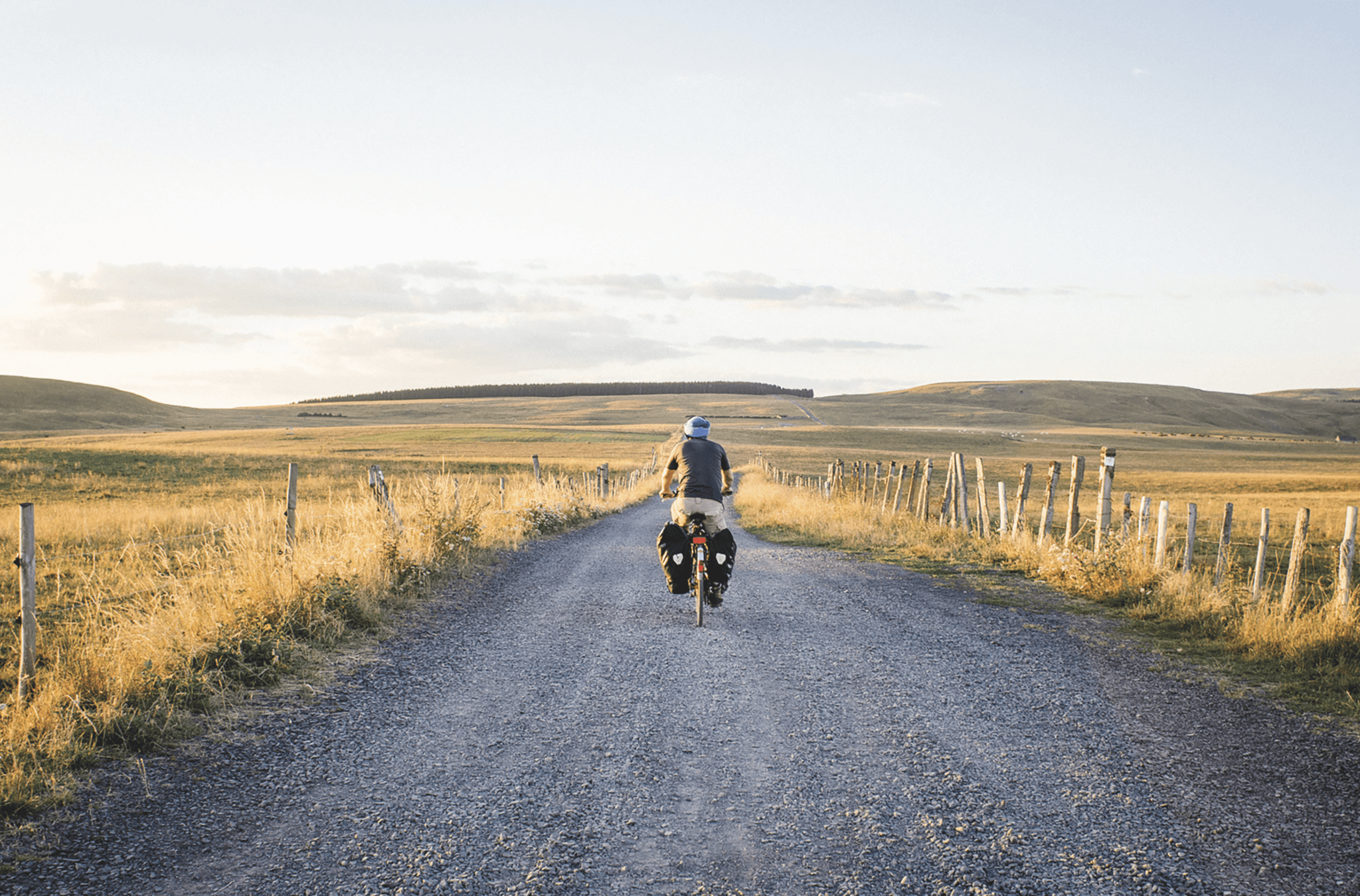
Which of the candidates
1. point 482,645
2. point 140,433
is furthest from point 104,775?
point 140,433

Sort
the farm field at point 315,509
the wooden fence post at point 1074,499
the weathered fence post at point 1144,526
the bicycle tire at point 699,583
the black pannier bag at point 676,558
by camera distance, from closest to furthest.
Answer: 1. the farm field at point 315,509
2. the bicycle tire at point 699,583
3. the black pannier bag at point 676,558
4. the weathered fence post at point 1144,526
5. the wooden fence post at point 1074,499

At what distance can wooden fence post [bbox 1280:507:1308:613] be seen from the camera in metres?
7.91

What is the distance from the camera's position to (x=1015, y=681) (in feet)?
22.0

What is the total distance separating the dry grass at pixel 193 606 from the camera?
5.06 meters

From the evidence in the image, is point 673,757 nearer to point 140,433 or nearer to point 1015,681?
point 1015,681

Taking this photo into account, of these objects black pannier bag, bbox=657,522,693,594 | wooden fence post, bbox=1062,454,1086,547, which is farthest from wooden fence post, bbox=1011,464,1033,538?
black pannier bag, bbox=657,522,693,594

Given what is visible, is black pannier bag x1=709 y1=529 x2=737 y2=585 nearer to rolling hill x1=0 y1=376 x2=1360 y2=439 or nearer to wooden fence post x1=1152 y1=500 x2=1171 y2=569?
wooden fence post x1=1152 y1=500 x2=1171 y2=569

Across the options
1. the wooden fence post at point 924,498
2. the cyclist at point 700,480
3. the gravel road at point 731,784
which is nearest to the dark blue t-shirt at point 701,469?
the cyclist at point 700,480

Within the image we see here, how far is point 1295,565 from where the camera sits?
28.2 ft

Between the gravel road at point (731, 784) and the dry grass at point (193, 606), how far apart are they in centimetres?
44

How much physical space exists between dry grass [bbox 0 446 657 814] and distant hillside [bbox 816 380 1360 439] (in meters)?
118

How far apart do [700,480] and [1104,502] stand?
20.4ft

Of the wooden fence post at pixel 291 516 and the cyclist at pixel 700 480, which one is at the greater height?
the cyclist at pixel 700 480

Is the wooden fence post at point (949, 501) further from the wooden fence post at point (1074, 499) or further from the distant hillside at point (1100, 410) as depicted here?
the distant hillside at point (1100, 410)
